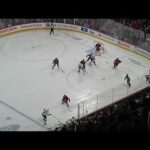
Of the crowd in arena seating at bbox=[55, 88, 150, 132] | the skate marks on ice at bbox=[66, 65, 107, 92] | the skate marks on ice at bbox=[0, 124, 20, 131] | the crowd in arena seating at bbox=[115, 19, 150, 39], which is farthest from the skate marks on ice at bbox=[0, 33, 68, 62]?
the crowd in arena seating at bbox=[55, 88, 150, 132]

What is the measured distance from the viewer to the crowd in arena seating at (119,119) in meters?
10.1

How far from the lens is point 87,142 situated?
7754 mm

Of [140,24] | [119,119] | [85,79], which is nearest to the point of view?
[119,119]

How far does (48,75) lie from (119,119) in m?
6.00

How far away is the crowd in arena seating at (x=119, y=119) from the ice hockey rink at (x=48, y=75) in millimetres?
1349

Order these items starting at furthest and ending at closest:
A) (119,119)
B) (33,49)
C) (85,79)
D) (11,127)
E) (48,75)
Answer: (33,49) → (48,75) → (85,79) → (11,127) → (119,119)

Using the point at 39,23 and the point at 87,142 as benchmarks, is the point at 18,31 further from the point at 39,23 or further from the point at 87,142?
the point at 87,142

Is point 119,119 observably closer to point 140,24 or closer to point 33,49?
point 33,49

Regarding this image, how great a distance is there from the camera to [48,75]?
16.1m

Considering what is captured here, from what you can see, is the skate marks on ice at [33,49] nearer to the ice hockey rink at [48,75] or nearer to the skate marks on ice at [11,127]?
the ice hockey rink at [48,75]

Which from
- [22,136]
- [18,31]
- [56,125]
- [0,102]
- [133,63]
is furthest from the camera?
[18,31]

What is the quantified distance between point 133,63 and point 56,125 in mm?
5793

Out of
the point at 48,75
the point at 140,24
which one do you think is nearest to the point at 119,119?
the point at 48,75
